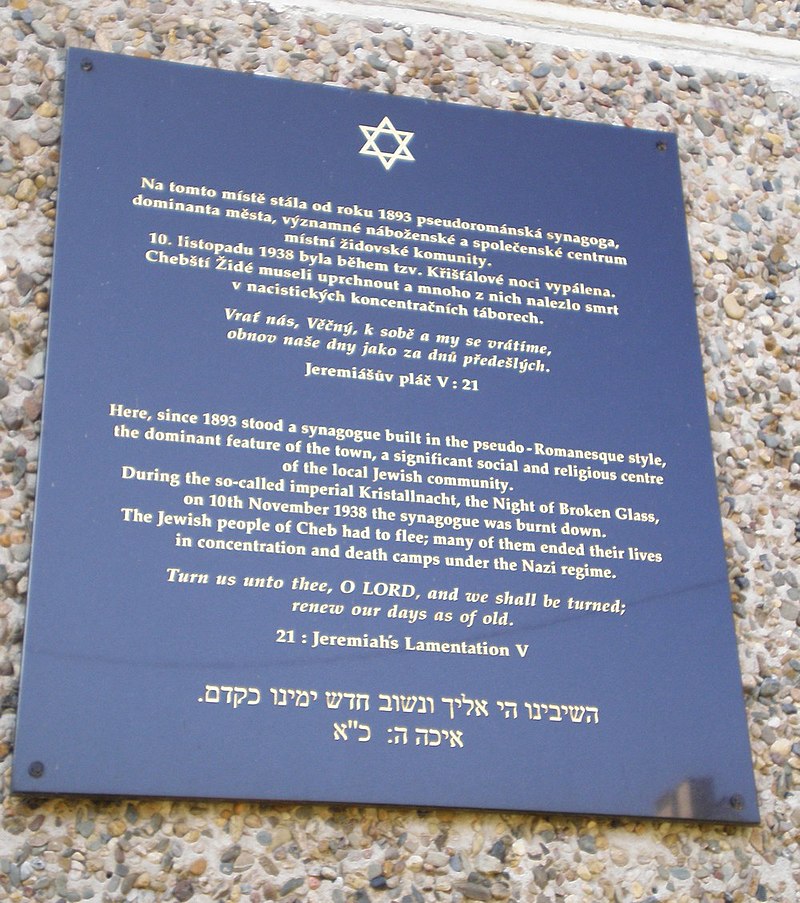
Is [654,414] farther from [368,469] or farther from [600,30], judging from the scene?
[600,30]

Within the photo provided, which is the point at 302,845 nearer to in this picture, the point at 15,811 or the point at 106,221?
the point at 15,811

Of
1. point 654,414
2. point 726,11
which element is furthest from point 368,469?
point 726,11

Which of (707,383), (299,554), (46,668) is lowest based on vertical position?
(46,668)

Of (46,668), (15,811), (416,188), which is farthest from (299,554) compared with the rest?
(416,188)

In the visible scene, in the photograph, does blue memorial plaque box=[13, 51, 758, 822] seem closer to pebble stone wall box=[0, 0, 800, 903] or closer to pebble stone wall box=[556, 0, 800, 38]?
pebble stone wall box=[0, 0, 800, 903]

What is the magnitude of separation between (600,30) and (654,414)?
4.13 ft

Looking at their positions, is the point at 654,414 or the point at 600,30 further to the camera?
the point at 600,30

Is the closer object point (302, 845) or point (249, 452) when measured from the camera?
point (302, 845)

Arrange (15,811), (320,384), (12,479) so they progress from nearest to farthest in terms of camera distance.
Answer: (15,811) < (12,479) < (320,384)

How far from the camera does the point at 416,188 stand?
398cm

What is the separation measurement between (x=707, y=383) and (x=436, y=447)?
0.78 m

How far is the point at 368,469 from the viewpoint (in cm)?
356

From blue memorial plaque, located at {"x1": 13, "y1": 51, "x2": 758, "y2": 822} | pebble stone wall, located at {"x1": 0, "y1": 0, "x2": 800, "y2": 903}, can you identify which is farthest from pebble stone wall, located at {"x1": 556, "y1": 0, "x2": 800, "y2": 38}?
blue memorial plaque, located at {"x1": 13, "y1": 51, "x2": 758, "y2": 822}

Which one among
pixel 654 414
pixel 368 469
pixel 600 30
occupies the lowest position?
pixel 368 469
